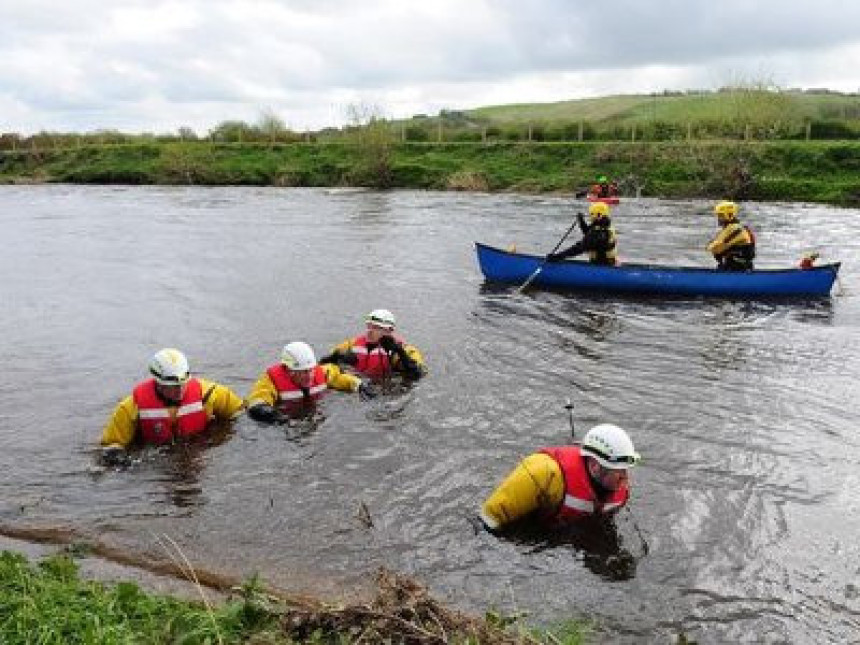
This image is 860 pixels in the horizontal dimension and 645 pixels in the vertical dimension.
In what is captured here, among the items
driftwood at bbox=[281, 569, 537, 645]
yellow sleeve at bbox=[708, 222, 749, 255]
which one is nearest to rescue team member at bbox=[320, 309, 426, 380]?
driftwood at bbox=[281, 569, 537, 645]

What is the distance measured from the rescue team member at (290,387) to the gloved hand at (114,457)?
160 cm

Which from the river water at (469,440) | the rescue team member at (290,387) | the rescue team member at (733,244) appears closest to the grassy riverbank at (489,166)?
the river water at (469,440)

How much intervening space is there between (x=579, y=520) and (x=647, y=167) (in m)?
39.6

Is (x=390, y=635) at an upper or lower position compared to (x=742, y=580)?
upper

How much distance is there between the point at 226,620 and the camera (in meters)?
5.83

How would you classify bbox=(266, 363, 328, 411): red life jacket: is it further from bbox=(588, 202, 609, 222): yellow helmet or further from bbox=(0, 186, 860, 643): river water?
bbox=(588, 202, 609, 222): yellow helmet

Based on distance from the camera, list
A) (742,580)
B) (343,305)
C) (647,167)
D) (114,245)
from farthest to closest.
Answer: (647,167)
(114,245)
(343,305)
(742,580)

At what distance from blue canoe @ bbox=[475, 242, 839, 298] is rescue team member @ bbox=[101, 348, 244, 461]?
1168cm

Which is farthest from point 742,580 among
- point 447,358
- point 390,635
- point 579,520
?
point 447,358

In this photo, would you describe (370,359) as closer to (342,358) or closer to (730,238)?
(342,358)

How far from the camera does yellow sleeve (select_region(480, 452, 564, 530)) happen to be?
8.04 metres

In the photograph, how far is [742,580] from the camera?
785cm

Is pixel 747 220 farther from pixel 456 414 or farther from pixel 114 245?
pixel 456 414

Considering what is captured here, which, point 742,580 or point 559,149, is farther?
point 559,149
